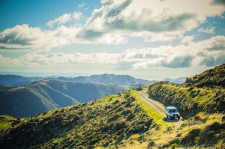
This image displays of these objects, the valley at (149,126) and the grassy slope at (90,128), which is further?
the grassy slope at (90,128)

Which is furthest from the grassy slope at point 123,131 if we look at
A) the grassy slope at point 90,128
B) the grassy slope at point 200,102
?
the grassy slope at point 200,102

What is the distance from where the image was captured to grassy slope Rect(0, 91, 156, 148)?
3607 cm

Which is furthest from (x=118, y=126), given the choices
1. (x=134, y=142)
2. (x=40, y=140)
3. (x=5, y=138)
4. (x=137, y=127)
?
(x=5, y=138)

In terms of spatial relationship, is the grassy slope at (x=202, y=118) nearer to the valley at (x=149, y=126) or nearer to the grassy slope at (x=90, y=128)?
the valley at (x=149, y=126)

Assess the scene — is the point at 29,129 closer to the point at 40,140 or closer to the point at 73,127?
the point at 40,140

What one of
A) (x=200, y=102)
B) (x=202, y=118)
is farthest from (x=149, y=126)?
(x=200, y=102)

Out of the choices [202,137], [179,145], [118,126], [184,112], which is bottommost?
[118,126]

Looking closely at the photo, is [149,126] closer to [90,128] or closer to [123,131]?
[123,131]

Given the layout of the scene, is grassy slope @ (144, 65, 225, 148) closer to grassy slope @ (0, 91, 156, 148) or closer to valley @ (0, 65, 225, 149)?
valley @ (0, 65, 225, 149)

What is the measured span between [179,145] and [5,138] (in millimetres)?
90737

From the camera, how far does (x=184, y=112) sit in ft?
126

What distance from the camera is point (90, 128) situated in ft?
165

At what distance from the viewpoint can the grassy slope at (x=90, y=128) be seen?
36.1 metres

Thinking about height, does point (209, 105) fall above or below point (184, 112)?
above
